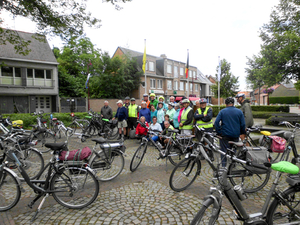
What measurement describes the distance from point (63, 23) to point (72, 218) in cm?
1146

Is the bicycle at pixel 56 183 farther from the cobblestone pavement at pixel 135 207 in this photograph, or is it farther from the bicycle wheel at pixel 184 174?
Answer: the bicycle wheel at pixel 184 174

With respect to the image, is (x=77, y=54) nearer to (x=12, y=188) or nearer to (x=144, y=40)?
(x=144, y=40)

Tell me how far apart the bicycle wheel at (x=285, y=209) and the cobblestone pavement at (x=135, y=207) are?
0.74 meters

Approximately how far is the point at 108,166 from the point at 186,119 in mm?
3114

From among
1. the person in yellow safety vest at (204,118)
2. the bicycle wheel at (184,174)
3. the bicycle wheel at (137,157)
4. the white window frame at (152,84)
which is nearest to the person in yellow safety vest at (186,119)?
the person in yellow safety vest at (204,118)

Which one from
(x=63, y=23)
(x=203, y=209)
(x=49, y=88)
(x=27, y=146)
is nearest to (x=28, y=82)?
(x=49, y=88)

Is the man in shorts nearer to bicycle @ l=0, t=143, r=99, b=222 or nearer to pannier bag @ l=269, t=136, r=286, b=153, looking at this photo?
bicycle @ l=0, t=143, r=99, b=222

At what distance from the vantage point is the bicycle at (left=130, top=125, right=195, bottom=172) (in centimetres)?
559

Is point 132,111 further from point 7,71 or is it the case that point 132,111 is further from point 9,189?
point 7,71

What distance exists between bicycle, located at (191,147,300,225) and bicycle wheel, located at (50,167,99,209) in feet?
6.92

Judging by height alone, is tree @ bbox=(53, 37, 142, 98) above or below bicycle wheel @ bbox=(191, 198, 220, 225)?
above

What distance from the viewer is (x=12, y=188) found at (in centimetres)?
357

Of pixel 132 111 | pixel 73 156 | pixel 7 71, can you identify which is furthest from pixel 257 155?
pixel 7 71

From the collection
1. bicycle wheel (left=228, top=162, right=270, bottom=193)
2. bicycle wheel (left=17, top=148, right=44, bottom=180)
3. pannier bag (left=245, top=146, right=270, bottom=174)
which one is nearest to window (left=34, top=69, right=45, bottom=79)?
bicycle wheel (left=17, top=148, right=44, bottom=180)
